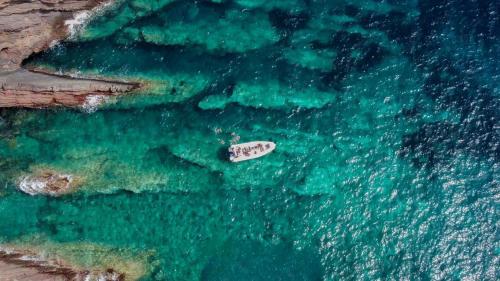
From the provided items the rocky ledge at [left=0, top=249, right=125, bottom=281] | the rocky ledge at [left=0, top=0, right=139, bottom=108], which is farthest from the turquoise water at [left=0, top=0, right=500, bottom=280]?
the rocky ledge at [left=0, top=249, right=125, bottom=281]

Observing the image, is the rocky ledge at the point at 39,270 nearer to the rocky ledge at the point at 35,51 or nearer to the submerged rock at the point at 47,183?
the submerged rock at the point at 47,183

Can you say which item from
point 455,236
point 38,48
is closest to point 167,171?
point 38,48

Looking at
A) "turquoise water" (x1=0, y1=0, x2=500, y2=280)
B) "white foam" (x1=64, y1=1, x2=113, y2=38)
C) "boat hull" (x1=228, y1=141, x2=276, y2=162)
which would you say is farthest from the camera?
"white foam" (x1=64, y1=1, x2=113, y2=38)

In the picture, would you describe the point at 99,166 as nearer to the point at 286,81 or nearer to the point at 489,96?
the point at 286,81

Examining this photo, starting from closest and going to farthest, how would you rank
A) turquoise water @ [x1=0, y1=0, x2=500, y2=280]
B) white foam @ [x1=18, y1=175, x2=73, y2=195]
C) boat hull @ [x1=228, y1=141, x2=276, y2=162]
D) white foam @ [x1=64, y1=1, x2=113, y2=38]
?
1. turquoise water @ [x1=0, y1=0, x2=500, y2=280]
2. white foam @ [x1=18, y1=175, x2=73, y2=195]
3. boat hull @ [x1=228, y1=141, x2=276, y2=162]
4. white foam @ [x1=64, y1=1, x2=113, y2=38]

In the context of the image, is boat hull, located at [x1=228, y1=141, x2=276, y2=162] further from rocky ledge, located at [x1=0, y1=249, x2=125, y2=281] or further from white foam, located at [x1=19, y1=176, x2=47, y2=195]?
white foam, located at [x1=19, y1=176, x2=47, y2=195]

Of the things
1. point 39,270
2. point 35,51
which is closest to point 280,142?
point 39,270
